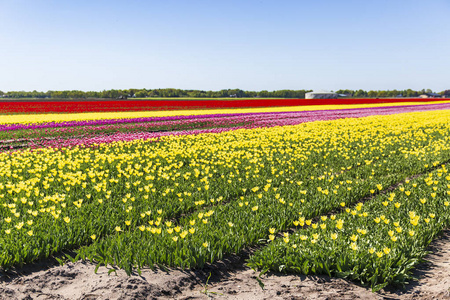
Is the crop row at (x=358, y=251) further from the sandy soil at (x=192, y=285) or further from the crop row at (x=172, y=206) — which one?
the crop row at (x=172, y=206)

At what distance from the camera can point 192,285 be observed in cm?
416

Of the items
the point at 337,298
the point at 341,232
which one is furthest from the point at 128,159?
the point at 337,298

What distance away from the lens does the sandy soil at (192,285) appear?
→ 12.7 ft

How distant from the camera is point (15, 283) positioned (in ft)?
13.6

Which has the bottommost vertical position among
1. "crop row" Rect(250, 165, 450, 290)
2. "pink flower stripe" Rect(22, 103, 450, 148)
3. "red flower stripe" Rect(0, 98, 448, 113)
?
"crop row" Rect(250, 165, 450, 290)

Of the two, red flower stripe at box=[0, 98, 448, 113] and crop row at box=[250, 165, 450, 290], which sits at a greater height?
red flower stripe at box=[0, 98, 448, 113]

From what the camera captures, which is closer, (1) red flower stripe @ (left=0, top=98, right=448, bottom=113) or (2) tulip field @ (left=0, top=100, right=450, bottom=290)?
(2) tulip field @ (left=0, top=100, right=450, bottom=290)

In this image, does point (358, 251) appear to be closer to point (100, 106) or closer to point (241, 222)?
Result: point (241, 222)

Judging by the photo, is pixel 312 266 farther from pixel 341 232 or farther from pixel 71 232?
pixel 71 232

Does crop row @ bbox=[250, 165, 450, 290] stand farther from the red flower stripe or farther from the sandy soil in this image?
the red flower stripe

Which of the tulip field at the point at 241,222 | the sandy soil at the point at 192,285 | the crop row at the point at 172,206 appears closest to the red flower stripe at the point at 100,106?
the crop row at the point at 172,206

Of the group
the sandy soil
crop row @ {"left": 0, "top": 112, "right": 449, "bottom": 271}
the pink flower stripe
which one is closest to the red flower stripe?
the pink flower stripe

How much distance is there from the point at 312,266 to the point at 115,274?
7.75 ft

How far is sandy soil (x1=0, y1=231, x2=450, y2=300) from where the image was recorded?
3.88 metres
